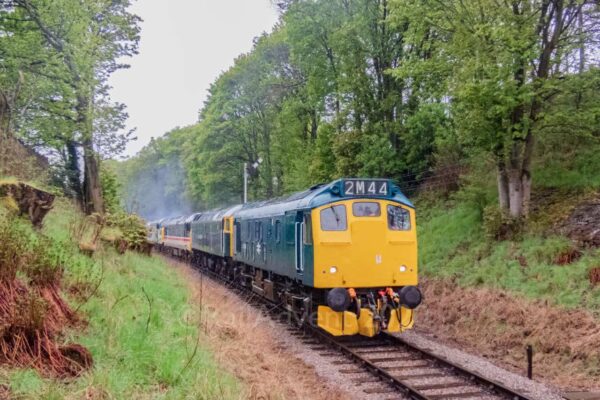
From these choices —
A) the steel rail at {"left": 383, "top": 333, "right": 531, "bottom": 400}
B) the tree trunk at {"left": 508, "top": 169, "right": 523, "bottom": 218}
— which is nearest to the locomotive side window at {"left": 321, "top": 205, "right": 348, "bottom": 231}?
the steel rail at {"left": 383, "top": 333, "right": 531, "bottom": 400}

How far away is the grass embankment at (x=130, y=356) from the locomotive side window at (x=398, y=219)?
458cm

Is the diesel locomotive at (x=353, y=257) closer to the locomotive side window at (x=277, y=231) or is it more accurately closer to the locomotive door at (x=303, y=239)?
the locomotive door at (x=303, y=239)

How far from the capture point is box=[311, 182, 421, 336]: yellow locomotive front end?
36.8 feet

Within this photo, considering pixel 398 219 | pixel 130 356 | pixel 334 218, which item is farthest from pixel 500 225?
pixel 130 356

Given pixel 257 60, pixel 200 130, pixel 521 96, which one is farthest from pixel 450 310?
pixel 200 130

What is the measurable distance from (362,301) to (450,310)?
355 centimetres

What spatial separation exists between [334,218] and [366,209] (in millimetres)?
739

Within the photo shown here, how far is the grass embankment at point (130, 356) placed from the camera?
17.3 ft

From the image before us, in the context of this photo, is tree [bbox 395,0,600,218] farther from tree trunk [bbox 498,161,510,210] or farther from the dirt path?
the dirt path

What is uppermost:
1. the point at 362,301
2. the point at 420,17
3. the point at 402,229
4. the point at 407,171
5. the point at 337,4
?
the point at 337,4

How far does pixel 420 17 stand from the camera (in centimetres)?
1681

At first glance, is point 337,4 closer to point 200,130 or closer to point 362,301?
point 362,301

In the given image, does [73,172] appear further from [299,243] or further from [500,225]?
[500,225]

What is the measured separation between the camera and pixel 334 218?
459 inches
